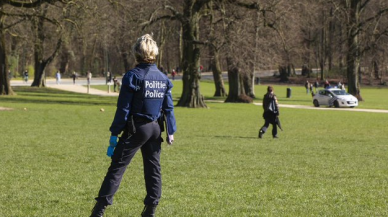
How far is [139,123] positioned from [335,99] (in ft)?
142

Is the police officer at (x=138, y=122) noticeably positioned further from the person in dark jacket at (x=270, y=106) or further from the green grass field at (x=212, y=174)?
the person in dark jacket at (x=270, y=106)

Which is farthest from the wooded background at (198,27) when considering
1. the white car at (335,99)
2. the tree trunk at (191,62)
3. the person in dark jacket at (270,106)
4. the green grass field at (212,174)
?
the person in dark jacket at (270,106)

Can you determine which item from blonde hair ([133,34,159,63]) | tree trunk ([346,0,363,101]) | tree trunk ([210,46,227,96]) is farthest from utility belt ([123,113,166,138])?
tree trunk ([346,0,363,101])

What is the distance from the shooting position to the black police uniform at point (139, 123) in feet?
23.8

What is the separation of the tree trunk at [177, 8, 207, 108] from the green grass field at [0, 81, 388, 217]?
15007 mm

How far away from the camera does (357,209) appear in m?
8.77

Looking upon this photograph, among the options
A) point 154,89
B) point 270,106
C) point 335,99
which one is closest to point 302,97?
point 335,99

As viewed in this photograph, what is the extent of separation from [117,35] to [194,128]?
1436 centimetres

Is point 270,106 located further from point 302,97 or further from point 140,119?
point 302,97

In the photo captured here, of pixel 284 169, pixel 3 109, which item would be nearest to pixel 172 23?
pixel 3 109

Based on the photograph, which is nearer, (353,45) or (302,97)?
(353,45)

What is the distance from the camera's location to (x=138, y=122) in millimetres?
7355

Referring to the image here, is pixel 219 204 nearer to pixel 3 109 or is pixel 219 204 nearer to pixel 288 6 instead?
pixel 3 109

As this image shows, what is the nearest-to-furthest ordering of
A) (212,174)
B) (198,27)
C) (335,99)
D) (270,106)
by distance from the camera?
(212,174) → (270,106) → (198,27) → (335,99)
